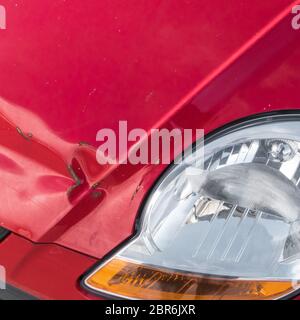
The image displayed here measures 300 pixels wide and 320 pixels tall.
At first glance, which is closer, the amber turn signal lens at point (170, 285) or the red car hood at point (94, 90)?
the red car hood at point (94, 90)

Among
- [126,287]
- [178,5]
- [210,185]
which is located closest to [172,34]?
[178,5]

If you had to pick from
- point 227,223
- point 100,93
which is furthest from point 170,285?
point 100,93

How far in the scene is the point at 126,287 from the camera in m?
1.21

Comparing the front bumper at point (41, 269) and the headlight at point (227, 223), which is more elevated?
the headlight at point (227, 223)

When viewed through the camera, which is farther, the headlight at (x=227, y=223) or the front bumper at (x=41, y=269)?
the front bumper at (x=41, y=269)

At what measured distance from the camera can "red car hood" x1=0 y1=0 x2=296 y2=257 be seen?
107cm

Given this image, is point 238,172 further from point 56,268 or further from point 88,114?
point 56,268

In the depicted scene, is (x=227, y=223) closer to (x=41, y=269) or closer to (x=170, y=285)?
(x=170, y=285)

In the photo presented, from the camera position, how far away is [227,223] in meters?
1.12

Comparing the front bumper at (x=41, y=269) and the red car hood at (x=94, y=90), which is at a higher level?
the red car hood at (x=94, y=90)

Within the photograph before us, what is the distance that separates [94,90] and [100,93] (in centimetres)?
1

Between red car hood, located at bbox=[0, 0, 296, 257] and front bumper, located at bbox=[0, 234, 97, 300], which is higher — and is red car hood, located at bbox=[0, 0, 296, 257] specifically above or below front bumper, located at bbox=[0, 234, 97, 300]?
above

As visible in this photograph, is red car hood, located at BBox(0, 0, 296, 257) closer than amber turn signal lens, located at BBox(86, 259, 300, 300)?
Yes

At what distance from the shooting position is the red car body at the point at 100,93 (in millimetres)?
1060
